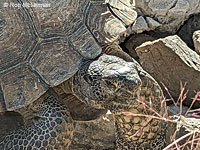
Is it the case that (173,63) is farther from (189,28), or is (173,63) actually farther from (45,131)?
(45,131)

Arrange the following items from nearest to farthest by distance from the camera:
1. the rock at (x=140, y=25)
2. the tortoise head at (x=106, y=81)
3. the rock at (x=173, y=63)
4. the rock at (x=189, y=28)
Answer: the tortoise head at (x=106, y=81)
the rock at (x=173, y=63)
the rock at (x=140, y=25)
the rock at (x=189, y=28)

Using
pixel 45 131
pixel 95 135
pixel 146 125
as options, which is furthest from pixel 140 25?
pixel 45 131

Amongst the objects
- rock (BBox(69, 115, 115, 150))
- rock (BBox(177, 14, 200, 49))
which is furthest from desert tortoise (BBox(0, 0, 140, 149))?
rock (BBox(177, 14, 200, 49))

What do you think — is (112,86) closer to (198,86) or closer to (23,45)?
(23,45)

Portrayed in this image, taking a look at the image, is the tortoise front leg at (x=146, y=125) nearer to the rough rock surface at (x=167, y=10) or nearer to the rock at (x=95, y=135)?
the rock at (x=95, y=135)

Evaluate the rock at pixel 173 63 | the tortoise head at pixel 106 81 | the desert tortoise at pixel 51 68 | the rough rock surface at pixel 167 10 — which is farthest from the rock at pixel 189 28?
the tortoise head at pixel 106 81

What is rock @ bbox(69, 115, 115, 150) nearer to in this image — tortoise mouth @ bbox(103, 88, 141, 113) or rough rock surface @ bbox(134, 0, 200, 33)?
tortoise mouth @ bbox(103, 88, 141, 113)

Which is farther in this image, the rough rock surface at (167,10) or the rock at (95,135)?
the rough rock surface at (167,10)
